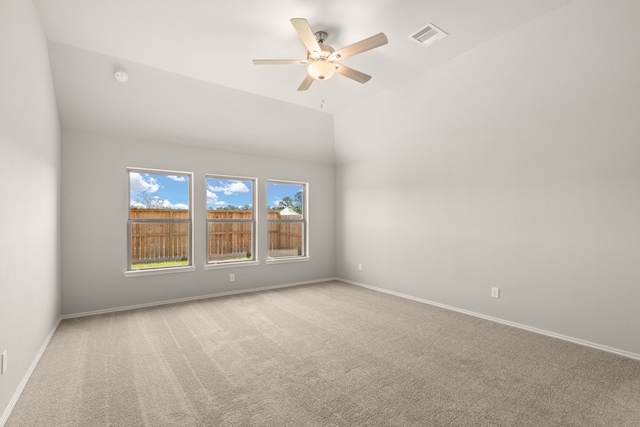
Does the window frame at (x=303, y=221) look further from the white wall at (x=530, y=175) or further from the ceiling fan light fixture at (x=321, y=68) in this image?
the ceiling fan light fixture at (x=321, y=68)

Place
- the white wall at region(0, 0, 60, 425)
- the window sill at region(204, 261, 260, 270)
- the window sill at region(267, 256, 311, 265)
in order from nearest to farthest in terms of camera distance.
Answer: the white wall at region(0, 0, 60, 425), the window sill at region(204, 261, 260, 270), the window sill at region(267, 256, 311, 265)

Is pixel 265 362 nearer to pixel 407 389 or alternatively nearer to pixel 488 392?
pixel 407 389

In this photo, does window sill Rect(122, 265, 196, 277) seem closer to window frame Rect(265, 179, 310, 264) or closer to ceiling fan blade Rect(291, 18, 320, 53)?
window frame Rect(265, 179, 310, 264)

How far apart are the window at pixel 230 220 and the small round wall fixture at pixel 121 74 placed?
70.4 inches

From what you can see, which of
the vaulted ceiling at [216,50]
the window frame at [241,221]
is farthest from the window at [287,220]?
the vaulted ceiling at [216,50]

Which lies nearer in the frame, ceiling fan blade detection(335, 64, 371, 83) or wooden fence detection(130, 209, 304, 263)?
ceiling fan blade detection(335, 64, 371, 83)

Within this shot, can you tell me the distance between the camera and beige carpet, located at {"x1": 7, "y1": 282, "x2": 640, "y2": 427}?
1.93 metres

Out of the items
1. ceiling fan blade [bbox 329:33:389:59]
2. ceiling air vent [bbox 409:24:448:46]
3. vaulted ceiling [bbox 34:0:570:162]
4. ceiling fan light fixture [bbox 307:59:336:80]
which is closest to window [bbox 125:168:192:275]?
vaulted ceiling [bbox 34:0:570:162]

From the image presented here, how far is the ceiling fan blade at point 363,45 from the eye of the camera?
2.39 meters

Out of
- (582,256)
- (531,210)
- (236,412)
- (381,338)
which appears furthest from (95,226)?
(582,256)

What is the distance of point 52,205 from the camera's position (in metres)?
3.30

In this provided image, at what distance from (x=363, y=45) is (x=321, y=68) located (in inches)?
18.0

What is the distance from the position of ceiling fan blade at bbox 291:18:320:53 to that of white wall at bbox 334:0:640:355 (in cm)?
171

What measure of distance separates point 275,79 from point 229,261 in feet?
9.59
